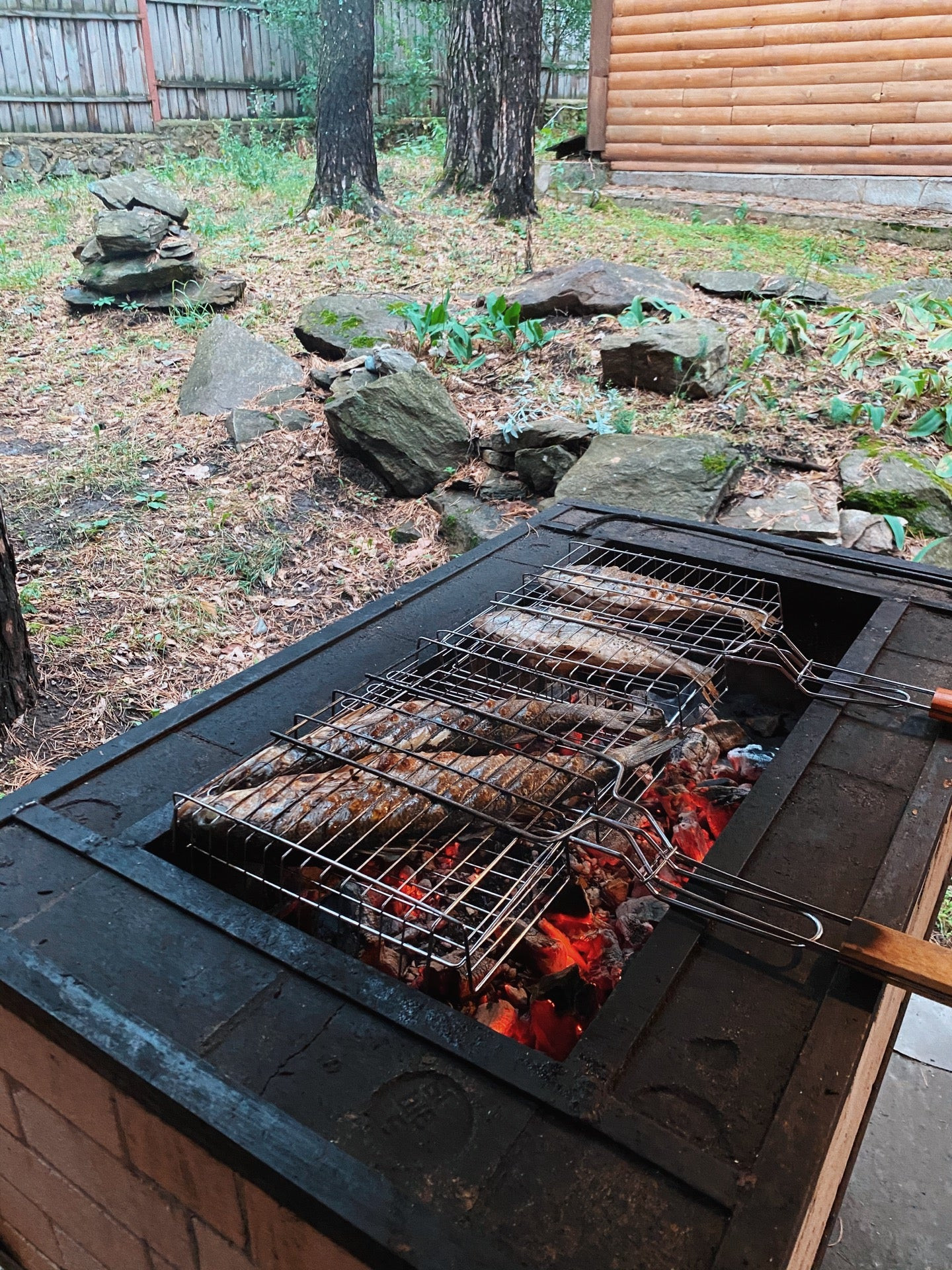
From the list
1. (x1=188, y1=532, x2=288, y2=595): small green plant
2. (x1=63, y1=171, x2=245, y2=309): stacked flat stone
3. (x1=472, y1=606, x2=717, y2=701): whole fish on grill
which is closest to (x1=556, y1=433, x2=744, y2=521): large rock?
(x1=188, y1=532, x2=288, y2=595): small green plant

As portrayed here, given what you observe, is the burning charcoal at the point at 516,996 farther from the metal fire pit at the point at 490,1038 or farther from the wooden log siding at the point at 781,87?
the wooden log siding at the point at 781,87

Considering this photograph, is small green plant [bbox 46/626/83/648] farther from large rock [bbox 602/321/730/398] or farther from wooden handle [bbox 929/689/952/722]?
large rock [bbox 602/321/730/398]

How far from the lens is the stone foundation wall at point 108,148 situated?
11750mm

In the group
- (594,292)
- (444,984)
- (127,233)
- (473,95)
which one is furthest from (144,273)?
(444,984)

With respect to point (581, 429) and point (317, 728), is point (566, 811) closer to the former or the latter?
point (317, 728)

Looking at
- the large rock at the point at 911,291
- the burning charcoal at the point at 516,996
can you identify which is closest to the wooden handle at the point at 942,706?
the burning charcoal at the point at 516,996

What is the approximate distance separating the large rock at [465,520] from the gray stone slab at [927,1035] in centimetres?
285

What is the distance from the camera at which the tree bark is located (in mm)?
3383

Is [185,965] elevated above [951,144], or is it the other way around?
[951,144]

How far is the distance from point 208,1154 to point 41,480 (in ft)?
15.8

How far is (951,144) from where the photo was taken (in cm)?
854

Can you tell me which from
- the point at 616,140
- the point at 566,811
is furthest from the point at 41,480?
the point at 616,140

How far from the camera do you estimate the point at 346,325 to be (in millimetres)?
6730

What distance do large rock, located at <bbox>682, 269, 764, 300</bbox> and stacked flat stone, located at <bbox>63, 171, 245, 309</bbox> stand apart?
3614mm
